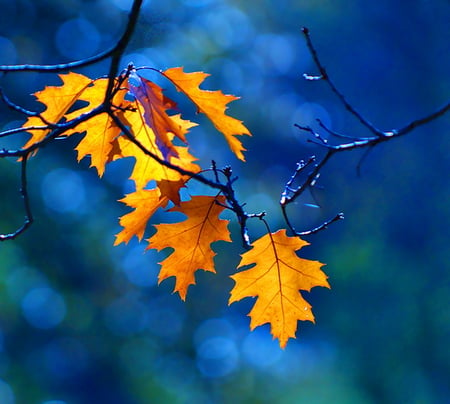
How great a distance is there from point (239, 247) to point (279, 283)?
18.1 feet

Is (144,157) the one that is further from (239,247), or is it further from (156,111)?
(239,247)

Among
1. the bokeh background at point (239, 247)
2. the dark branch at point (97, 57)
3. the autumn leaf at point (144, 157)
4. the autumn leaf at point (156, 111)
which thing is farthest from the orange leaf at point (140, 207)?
the bokeh background at point (239, 247)

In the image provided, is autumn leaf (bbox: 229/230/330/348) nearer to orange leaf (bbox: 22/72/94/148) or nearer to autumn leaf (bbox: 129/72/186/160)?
autumn leaf (bbox: 129/72/186/160)

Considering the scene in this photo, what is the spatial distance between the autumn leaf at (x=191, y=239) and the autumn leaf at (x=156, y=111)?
0.15 m

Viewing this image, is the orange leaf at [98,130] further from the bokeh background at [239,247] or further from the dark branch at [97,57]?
the bokeh background at [239,247]

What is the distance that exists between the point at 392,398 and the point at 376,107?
11.8ft

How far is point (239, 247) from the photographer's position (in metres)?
6.63

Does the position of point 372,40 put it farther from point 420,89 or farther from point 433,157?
point 433,157

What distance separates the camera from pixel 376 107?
8.29 meters

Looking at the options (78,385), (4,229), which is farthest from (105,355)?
(4,229)

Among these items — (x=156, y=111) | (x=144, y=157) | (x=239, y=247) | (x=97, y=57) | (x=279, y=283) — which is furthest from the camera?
(x=239, y=247)

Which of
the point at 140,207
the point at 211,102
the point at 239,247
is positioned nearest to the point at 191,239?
the point at 140,207

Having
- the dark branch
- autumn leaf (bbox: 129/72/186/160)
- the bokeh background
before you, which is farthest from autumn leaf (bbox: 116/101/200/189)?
the bokeh background

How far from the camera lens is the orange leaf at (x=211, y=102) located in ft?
3.22
